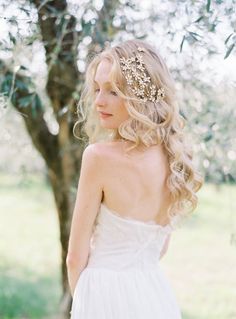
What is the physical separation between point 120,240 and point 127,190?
221 mm

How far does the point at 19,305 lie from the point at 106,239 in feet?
19.8

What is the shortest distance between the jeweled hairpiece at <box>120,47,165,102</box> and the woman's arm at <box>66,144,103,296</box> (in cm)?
27

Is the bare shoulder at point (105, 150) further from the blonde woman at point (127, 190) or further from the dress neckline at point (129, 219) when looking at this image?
the dress neckline at point (129, 219)

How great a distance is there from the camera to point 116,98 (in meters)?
2.74

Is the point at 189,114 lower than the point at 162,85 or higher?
lower

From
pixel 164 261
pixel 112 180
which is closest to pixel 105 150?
pixel 112 180

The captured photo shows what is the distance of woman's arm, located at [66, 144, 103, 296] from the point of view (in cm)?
Result: 271

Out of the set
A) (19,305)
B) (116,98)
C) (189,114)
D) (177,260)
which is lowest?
(177,260)

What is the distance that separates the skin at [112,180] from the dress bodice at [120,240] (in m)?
0.03

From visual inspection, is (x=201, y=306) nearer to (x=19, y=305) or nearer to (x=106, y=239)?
(x=19, y=305)

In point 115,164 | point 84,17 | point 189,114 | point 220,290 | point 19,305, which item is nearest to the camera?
point 115,164

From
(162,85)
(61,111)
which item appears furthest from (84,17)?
(162,85)

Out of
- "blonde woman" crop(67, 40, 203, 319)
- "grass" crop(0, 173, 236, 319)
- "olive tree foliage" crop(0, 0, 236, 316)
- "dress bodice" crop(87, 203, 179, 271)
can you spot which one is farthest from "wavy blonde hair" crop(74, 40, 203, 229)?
"grass" crop(0, 173, 236, 319)

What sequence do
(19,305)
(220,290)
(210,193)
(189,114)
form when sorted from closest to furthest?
(189,114)
(19,305)
(220,290)
(210,193)
